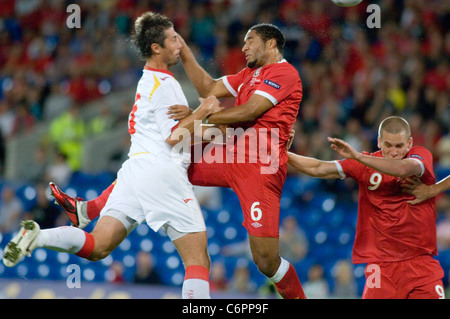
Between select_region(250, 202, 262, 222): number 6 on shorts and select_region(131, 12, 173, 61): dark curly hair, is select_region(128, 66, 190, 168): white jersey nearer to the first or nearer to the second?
select_region(131, 12, 173, 61): dark curly hair

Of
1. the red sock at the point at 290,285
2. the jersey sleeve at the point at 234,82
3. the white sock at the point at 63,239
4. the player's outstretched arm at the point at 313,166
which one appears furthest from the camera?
the jersey sleeve at the point at 234,82

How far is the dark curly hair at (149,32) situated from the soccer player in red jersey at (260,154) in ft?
2.15

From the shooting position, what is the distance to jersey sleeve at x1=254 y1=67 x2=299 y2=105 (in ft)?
16.7

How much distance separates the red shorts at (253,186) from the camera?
5078mm

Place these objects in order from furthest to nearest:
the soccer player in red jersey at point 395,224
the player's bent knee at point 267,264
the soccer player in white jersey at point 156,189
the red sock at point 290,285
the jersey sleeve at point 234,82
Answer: the jersey sleeve at point 234,82, the red sock at point 290,285, the player's bent knee at point 267,264, the soccer player in red jersey at point 395,224, the soccer player in white jersey at point 156,189

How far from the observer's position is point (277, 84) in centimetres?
512

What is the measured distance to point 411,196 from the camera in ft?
17.1

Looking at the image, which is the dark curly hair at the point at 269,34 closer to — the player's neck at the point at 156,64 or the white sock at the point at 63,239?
the player's neck at the point at 156,64

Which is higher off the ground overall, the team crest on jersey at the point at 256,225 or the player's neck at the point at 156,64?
the player's neck at the point at 156,64

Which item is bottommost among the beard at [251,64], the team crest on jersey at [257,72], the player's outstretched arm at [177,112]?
the player's outstretched arm at [177,112]

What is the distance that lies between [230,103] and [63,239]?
471 cm

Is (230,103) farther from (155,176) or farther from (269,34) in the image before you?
(155,176)

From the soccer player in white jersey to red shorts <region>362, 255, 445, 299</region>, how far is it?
1.26 metres

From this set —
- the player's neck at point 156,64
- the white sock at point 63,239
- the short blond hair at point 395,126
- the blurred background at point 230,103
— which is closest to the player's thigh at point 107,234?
the white sock at point 63,239
